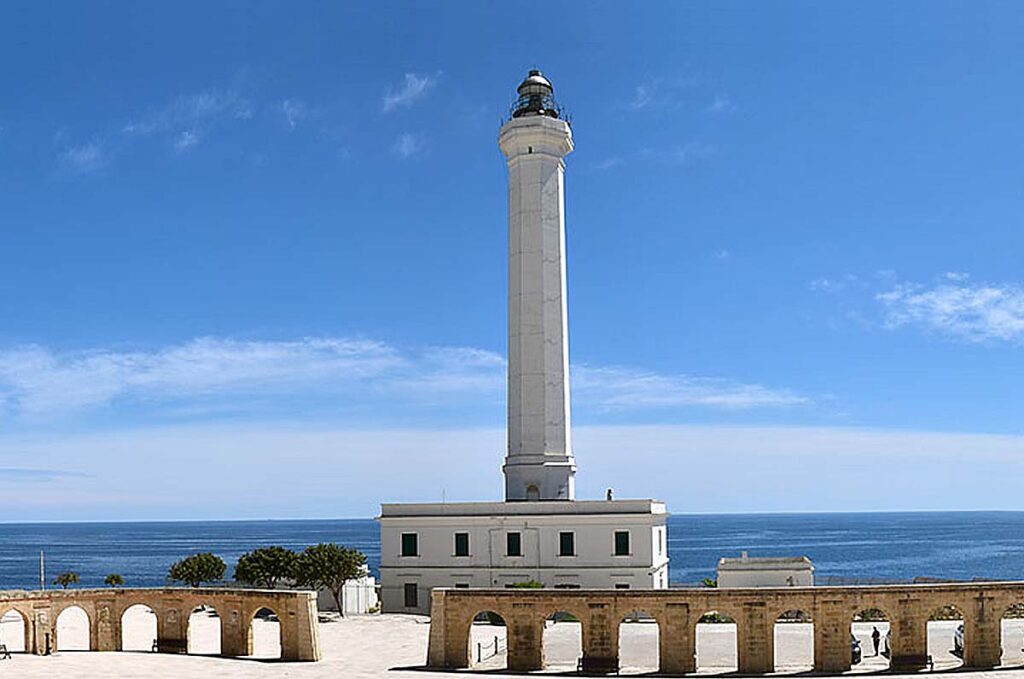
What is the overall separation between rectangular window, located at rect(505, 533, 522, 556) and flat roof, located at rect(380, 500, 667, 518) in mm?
905

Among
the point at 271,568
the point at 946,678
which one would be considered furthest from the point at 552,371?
the point at 946,678

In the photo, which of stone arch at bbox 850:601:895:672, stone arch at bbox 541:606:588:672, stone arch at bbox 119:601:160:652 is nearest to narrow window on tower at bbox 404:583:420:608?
stone arch at bbox 541:606:588:672

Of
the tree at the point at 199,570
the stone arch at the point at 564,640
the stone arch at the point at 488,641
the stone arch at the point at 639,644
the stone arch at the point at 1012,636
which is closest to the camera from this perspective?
the stone arch at the point at 1012,636

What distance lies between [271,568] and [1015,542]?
17598cm

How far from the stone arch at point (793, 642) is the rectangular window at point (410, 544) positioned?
1508 centimetres

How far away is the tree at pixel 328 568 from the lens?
49.8m

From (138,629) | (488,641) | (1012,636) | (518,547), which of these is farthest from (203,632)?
(1012,636)

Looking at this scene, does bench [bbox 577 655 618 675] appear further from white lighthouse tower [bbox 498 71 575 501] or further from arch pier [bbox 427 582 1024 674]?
white lighthouse tower [bbox 498 71 575 501]

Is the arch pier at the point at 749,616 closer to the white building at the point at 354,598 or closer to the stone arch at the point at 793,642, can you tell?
the stone arch at the point at 793,642

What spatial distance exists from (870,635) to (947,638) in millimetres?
2718

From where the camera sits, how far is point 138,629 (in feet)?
154

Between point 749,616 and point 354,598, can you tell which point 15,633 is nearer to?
point 354,598

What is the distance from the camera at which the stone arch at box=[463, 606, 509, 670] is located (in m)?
35.8

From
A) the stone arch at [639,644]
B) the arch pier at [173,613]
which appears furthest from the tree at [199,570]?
the stone arch at [639,644]
